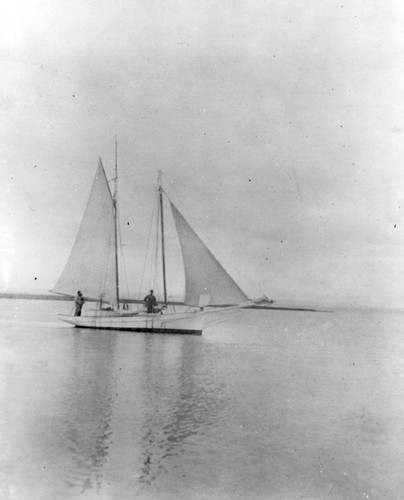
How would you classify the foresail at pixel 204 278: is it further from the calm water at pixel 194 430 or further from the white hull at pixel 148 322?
the calm water at pixel 194 430

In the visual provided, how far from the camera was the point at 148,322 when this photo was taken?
102 feet

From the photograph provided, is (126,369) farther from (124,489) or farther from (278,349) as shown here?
(278,349)

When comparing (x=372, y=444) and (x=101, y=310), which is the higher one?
(x=101, y=310)

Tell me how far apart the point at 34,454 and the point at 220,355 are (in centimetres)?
1554

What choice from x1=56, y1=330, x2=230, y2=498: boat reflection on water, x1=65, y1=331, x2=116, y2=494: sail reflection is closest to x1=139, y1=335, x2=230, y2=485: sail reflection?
x1=56, y1=330, x2=230, y2=498: boat reflection on water

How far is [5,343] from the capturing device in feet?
87.0

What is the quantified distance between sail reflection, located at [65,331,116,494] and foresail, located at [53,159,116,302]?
7.53m

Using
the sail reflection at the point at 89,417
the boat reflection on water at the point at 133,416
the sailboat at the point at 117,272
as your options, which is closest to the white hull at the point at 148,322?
the sailboat at the point at 117,272

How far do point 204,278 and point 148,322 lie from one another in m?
4.89

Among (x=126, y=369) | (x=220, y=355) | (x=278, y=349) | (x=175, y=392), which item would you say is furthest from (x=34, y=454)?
(x=278, y=349)

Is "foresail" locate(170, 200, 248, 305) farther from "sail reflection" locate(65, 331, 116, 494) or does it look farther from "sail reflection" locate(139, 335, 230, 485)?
"sail reflection" locate(65, 331, 116, 494)

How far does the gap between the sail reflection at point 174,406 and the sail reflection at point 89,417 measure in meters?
0.79

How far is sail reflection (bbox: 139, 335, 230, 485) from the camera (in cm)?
971

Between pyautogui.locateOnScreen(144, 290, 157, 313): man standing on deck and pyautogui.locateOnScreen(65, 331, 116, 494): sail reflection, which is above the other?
pyautogui.locateOnScreen(144, 290, 157, 313): man standing on deck
